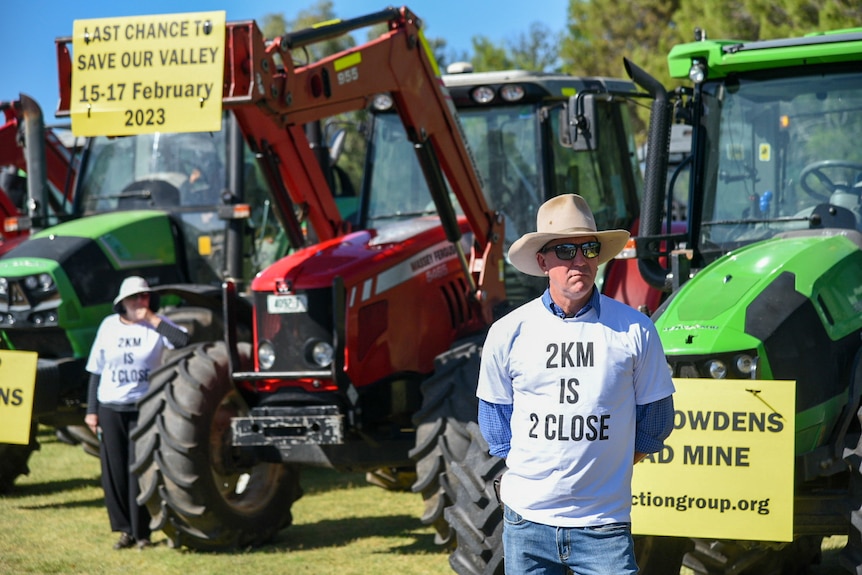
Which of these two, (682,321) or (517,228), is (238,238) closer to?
(517,228)

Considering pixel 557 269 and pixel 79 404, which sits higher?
pixel 557 269

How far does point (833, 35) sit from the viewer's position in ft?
21.2

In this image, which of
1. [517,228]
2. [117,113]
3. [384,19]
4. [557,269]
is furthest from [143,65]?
[557,269]

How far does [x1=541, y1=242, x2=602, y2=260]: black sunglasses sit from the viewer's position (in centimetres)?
418

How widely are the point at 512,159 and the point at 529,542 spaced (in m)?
5.12

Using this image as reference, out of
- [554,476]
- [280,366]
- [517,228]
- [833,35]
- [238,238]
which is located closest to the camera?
[554,476]

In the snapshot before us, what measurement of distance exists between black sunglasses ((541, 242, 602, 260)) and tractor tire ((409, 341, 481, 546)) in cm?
276

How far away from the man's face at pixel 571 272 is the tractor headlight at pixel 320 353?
3.27m

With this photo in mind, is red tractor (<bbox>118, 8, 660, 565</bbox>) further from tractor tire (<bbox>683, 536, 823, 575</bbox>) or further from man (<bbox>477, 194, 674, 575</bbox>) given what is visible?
man (<bbox>477, 194, 674, 575</bbox>)

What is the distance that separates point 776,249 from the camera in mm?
5875

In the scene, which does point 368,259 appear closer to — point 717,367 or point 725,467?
point 717,367

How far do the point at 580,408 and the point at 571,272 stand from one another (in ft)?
1.46

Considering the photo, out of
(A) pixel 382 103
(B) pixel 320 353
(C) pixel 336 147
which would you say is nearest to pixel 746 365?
(B) pixel 320 353

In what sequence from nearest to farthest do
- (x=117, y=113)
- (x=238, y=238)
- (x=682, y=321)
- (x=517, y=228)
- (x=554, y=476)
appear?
(x=554, y=476) → (x=682, y=321) → (x=117, y=113) → (x=517, y=228) → (x=238, y=238)
